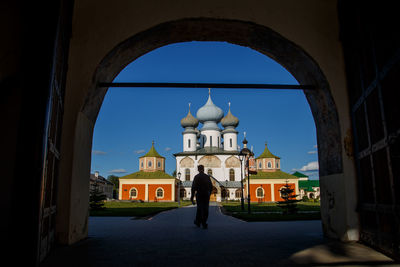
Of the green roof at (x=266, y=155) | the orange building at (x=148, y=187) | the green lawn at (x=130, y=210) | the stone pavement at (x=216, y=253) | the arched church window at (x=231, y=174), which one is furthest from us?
the green roof at (x=266, y=155)

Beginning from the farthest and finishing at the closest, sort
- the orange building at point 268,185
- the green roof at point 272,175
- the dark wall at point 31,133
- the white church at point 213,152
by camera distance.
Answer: the white church at point 213,152 → the green roof at point 272,175 → the orange building at point 268,185 → the dark wall at point 31,133

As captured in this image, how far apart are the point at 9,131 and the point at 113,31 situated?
7.95ft

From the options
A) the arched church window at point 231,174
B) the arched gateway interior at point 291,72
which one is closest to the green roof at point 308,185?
the arched church window at point 231,174

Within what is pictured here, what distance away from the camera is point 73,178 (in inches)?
191

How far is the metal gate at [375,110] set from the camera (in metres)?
3.64

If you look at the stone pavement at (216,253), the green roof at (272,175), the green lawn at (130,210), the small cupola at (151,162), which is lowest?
the green lawn at (130,210)

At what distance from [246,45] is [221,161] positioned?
4711 centimetres

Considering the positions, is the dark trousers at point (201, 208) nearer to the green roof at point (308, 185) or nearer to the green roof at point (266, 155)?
the green roof at point (266, 155)

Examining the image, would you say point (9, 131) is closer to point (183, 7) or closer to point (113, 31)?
point (113, 31)

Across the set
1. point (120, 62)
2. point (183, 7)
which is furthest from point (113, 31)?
point (183, 7)

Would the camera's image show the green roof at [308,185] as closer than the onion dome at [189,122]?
No

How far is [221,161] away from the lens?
173 ft

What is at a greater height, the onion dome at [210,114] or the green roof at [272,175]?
the onion dome at [210,114]

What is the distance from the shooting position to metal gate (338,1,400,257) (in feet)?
12.0
